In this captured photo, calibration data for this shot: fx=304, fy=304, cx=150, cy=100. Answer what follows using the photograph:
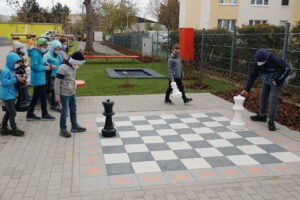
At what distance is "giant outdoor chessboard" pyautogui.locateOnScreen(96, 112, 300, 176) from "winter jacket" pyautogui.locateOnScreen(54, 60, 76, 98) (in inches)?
46.2

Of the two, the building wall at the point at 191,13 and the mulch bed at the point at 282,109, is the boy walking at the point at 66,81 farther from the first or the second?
the building wall at the point at 191,13

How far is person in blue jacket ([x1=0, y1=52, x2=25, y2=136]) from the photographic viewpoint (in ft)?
18.7

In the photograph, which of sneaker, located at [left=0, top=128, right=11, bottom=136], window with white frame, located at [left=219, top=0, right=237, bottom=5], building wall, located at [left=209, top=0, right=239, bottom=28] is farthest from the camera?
window with white frame, located at [left=219, top=0, right=237, bottom=5]

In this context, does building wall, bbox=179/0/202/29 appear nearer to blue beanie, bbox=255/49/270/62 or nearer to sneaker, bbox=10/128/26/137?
blue beanie, bbox=255/49/270/62

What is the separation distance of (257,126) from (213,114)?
1268 mm

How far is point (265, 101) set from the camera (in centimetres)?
705

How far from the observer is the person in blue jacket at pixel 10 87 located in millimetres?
5707

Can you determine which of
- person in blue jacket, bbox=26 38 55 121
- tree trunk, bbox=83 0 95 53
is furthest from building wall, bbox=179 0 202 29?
person in blue jacket, bbox=26 38 55 121

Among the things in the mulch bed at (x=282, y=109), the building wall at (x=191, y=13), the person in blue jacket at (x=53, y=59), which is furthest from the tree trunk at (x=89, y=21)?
the person in blue jacket at (x=53, y=59)

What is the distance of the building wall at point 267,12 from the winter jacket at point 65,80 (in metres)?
31.1

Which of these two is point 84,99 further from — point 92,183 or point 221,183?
point 221,183

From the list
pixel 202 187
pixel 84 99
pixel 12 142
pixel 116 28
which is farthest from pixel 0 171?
pixel 116 28

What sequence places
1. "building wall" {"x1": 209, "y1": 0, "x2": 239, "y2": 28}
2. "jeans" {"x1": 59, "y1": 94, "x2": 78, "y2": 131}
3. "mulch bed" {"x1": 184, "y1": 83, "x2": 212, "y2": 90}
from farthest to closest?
"building wall" {"x1": 209, "y1": 0, "x2": 239, "y2": 28}, "mulch bed" {"x1": 184, "y1": 83, "x2": 212, "y2": 90}, "jeans" {"x1": 59, "y1": 94, "x2": 78, "y2": 131}

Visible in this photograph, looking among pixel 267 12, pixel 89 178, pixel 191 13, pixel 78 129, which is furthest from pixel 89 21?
pixel 89 178
